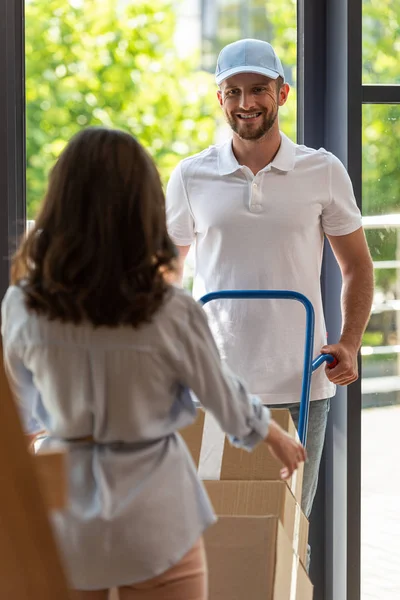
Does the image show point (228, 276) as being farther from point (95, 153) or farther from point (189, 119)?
point (95, 153)

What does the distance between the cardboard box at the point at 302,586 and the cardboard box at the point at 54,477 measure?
79 centimetres

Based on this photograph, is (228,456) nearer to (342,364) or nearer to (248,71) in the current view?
(342,364)

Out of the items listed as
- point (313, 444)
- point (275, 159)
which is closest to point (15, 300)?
point (275, 159)

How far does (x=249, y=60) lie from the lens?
2445 millimetres

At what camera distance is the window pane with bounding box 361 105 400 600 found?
9.36 ft

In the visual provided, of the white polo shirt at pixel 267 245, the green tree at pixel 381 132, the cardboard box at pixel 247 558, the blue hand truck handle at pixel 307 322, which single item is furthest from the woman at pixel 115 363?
the green tree at pixel 381 132

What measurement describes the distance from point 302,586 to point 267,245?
0.89 metres

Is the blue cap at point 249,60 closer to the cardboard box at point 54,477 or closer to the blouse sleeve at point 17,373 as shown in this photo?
the blouse sleeve at point 17,373

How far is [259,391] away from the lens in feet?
7.98

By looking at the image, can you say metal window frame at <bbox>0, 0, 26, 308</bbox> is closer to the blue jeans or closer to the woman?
the blue jeans

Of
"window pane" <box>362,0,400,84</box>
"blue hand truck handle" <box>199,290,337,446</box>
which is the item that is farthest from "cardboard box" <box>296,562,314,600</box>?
"window pane" <box>362,0,400,84</box>

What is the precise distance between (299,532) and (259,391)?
457mm

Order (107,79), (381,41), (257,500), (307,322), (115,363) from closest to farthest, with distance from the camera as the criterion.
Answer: (115,363), (257,500), (307,322), (107,79), (381,41)

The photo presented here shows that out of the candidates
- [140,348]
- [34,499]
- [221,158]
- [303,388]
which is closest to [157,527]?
[140,348]
